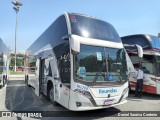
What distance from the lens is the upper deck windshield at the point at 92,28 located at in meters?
Result: 7.74

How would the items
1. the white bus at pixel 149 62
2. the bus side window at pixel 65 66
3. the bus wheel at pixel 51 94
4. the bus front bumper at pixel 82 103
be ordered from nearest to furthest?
the bus front bumper at pixel 82 103
the bus side window at pixel 65 66
the bus wheel at pixel 51 94
the white bus at pixel 149 62

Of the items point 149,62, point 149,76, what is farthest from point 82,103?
point 149,62

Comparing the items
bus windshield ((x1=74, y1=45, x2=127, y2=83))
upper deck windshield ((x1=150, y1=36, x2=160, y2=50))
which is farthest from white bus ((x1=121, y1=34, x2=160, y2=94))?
bus windshield ((x1=74, y1=45, x2=127, y2=83))

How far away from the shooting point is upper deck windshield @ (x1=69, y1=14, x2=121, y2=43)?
7.74m

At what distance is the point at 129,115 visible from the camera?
777 centimetres

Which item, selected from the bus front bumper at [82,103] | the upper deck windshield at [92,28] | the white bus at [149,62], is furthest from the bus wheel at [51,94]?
the white bus at [149,62]

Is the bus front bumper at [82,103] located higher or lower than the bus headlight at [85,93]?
lower

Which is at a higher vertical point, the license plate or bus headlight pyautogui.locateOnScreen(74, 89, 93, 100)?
bus headlight pyautogui.locateOnScreen(74, 89, 93, 100)

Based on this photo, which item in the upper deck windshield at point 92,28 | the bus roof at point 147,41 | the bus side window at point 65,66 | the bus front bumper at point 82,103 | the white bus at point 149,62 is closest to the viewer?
the bus front bumper at point 82,103

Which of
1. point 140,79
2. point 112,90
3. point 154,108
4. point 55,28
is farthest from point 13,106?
point 140,79

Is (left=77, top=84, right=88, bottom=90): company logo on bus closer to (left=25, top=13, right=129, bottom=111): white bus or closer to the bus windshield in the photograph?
(left=25, top=13, right=129, bottom=111): white bus

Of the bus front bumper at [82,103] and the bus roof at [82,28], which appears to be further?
the bus roof at [82,28]

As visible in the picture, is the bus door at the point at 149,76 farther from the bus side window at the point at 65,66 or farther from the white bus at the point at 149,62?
the bus side window at the point at 65,66

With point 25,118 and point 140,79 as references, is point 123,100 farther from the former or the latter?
point 140,79
